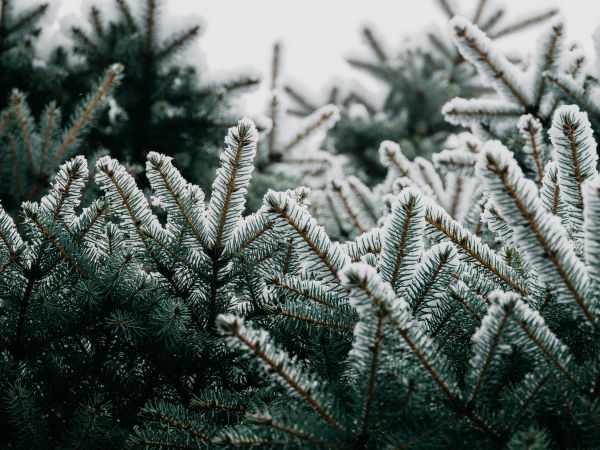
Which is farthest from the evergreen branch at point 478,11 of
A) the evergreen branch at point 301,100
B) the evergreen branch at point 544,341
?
the evergreen branch at point 544,341

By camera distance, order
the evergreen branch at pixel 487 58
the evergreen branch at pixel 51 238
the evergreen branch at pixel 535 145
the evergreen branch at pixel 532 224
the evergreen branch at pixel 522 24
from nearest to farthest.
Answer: the evergreen branch at pixel 532 224
the evergreen branch at pixel 51 238
the evergreen branch at pixel 535 145
the evergreen branch at pixel 487 58
the evergreen branch at pixel 522 24

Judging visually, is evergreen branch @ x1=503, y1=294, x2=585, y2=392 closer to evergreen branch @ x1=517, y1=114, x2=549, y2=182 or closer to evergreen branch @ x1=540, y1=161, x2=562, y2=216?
evergreen branch @ x1=540, y1=161, x2=562, y2=216

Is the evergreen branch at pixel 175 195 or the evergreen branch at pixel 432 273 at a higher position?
the evergreen branch at pixel 175 195

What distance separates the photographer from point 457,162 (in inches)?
92.1

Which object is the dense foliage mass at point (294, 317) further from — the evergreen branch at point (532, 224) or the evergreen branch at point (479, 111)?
the evergreen branch at point (479, 111)

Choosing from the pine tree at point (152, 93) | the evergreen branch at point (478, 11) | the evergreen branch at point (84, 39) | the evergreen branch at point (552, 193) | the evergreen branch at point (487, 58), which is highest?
the evergreen branch at point (478, 11)

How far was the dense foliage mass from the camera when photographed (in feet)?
3.38

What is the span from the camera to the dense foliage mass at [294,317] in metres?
1.03

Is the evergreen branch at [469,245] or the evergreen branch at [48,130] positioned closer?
the evergreen branch at [469,245]

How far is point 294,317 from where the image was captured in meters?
1.29

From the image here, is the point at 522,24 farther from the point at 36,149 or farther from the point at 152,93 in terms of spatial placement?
the point at 36,149

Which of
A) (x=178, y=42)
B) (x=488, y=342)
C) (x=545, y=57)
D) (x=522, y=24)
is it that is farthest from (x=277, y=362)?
(x=522, y=24)

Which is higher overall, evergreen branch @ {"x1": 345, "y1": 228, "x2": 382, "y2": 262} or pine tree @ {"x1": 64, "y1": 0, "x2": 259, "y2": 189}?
pine tree @ {"x1": 64, "y1": 0, "x2": 259, "y2": 189}

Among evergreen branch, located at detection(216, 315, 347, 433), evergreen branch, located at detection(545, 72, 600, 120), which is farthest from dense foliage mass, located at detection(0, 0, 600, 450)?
evergreen branch, located at detection(545, 72, 600, 120)
